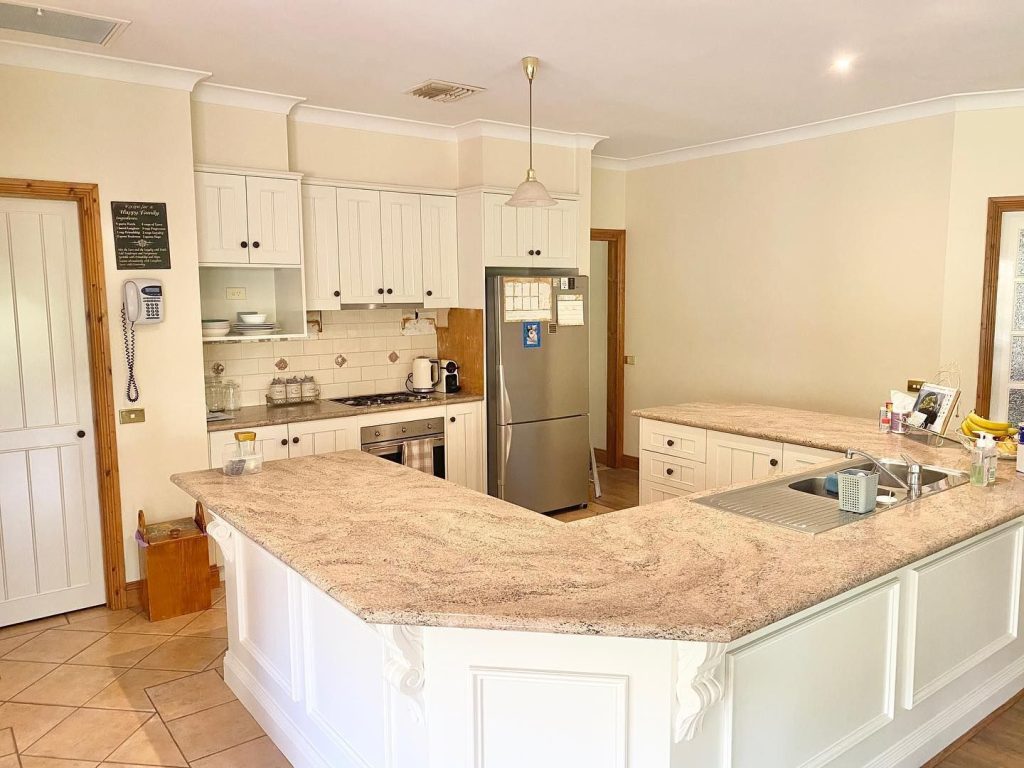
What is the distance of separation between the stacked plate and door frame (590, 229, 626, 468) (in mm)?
3202

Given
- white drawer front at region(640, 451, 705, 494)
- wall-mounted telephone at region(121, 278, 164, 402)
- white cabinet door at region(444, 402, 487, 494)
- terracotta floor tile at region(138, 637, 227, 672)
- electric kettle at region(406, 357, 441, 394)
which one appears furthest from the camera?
electric kettle at region(406, 357, 441, 394)

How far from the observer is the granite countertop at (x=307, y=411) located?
425 cm

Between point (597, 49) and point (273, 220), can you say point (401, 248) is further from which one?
point (597, 49)

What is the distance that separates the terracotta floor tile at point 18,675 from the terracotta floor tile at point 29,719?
0.37 ft

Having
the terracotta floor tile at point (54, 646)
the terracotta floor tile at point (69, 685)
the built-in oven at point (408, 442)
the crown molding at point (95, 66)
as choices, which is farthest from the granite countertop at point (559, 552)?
the crown molding at point (95, 66)

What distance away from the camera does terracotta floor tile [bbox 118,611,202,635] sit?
3.72 m

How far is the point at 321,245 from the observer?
469 cm

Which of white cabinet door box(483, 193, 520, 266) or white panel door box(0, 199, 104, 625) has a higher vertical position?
white cabinet door box(483, 193, 520, 266)

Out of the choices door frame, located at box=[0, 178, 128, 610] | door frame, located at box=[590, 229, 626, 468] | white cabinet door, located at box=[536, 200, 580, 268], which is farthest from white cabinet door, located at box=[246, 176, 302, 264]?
door frame, located at box=[590, 229, 626, 468]

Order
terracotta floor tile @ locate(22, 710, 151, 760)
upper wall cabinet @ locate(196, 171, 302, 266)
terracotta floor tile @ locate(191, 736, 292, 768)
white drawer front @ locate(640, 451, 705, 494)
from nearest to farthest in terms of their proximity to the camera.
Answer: terracotta floor tile @ locate(191, 736, 292, 768) → terracotta floor tile @ locate(22, 710, 151, 760) → upper wall cabinet @ locate(196, 171, 302, 266) → white drawer front @ locate(640, 451, 705, 494)

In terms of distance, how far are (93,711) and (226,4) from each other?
277cm

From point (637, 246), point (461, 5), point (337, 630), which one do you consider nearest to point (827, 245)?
point (637, 246)

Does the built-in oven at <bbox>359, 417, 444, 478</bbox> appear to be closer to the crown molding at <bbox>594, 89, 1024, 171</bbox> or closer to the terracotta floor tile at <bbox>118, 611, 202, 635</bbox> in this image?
the terracotta floor tile at <bbox>118, 611, 202, 635</bbox>

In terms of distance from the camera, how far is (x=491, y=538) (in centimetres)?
222
